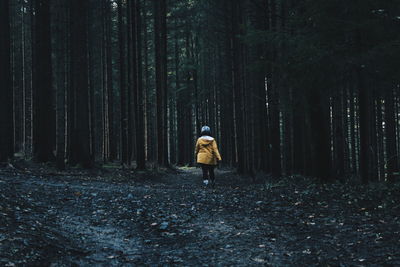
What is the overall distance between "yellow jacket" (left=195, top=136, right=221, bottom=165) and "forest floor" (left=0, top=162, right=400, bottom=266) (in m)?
3.00

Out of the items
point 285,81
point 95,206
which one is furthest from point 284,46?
point 95,206

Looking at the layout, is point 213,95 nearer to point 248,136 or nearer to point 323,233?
point 248,136

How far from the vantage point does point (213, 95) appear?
3597 cm

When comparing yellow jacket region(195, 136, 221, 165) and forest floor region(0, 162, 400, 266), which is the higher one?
yellow jacket region(195, 136, 221, 165)

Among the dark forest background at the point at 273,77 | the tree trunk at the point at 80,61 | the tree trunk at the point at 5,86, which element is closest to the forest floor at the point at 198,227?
the dark forest background at the point at 273,77

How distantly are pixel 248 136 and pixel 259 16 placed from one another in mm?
6015

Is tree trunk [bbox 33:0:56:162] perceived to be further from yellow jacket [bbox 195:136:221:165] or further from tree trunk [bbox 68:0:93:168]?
yellow jacket [bbox 195:136:221:165]

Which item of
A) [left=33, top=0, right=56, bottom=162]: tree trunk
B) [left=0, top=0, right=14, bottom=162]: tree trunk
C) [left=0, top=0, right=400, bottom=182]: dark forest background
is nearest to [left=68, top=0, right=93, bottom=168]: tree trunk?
[left=0, top=0, right=400, bottom=182]: dark forest background

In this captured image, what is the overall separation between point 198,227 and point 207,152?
702 centimetres

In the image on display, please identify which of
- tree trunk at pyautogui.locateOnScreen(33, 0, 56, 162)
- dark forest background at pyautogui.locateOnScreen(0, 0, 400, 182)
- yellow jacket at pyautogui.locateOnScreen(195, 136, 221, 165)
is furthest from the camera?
tree trunk at pyautogui.locateOnScreen(33, 0, 56, 162)

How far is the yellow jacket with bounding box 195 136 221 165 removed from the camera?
13.6m

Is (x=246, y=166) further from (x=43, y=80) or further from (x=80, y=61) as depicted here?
(x=43, y=80)

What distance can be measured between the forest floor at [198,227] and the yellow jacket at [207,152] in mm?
3003

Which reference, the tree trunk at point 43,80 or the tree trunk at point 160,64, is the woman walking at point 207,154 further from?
the tree trunk at point 160,64
